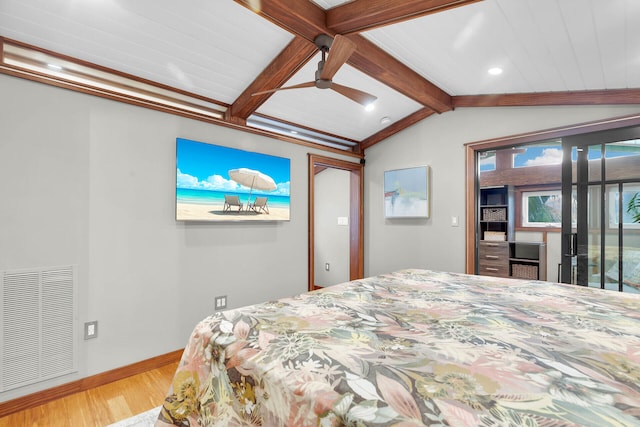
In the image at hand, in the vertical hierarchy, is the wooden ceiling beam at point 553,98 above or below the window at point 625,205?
above

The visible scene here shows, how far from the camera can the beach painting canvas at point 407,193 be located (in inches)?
154

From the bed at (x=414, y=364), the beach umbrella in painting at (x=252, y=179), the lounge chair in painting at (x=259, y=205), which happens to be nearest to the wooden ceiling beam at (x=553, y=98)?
the bed at (x=414, y=364)

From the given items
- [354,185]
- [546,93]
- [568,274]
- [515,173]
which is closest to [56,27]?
[354,185]

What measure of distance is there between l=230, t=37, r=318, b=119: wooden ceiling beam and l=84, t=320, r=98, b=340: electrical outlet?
2100 millimetres

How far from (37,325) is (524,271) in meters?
6.45

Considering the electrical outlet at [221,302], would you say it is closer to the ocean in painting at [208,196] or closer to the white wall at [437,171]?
the ocean in painting at [208,196]

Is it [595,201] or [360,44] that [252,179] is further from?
[595,201]

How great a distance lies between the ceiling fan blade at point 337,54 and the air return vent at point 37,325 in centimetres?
223

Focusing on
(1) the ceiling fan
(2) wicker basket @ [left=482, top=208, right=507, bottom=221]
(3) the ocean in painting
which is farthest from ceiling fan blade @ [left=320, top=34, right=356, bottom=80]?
(2) wicker basket @ [left=482, top=208, right=507, bottom=221]

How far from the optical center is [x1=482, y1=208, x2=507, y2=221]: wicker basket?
5.86 m

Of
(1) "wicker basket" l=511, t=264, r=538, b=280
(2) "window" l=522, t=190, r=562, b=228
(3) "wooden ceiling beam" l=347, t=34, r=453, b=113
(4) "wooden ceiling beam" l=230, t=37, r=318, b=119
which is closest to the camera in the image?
(4) "wooden ceiling beam" l=230, t=37, r=318, b=119

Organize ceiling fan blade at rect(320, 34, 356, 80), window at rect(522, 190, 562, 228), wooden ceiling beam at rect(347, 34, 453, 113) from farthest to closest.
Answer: window at rect(522, 190, 562, 228) → wooden ceiling beam at rect(347, 34, 453, 113) → ceiling fan blade at rect(320, 34, 356, 80)

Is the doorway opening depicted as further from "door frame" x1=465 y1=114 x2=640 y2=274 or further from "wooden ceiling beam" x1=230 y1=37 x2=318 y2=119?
"wooden ceiling beam" x1=230 y1=37 x2=318 y2=119

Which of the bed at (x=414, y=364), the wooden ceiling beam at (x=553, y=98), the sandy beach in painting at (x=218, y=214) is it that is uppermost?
the wooden ceiling beam at (x=553, y=98)
